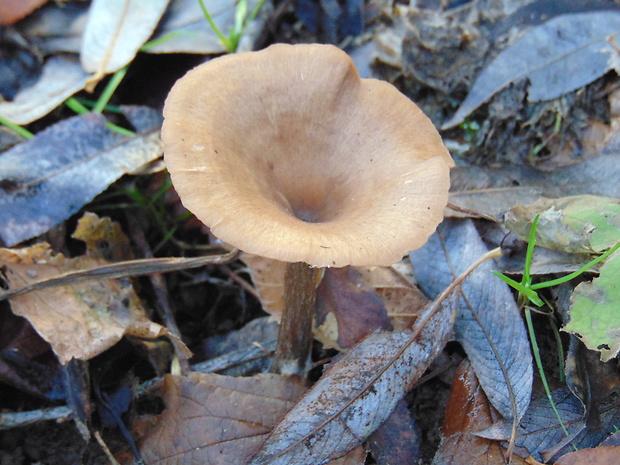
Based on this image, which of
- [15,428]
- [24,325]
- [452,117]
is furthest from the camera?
[452,117]

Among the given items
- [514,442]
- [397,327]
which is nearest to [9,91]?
[397,327]

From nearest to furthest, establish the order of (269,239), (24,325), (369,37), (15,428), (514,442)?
(269,239)
(514,442)
(15,428)
(24,325)
(369,37)

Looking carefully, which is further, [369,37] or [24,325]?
[369,37]

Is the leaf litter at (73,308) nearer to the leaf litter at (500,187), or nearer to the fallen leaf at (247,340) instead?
the leaf litter at (500,187)

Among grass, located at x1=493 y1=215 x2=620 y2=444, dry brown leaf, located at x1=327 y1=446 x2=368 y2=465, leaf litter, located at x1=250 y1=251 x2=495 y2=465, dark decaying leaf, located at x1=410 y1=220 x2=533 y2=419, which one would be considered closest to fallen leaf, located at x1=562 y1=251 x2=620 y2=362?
grass, located at x1=493 y1=215 x2=620 y2=444

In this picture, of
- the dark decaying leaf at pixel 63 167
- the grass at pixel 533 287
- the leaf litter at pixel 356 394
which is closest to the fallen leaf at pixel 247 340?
the leaf litter at pixel 356 394

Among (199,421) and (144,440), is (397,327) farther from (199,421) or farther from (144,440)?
(144,440)

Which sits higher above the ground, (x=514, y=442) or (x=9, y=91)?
(x=9, y=91)

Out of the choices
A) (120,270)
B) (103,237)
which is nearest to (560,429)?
(120,270)

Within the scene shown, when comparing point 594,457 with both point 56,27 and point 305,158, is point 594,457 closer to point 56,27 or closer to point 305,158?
point 305,158
